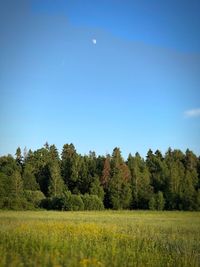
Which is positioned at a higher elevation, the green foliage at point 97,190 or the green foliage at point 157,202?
the green foliage at point 97,190

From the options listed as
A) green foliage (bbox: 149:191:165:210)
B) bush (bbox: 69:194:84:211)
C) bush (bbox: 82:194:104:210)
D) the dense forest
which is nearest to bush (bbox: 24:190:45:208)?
the dense forest

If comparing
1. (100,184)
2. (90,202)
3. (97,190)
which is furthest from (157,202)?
(100,184)

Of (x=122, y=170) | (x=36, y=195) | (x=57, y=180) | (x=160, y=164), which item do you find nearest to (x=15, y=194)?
(x=36, y=195)

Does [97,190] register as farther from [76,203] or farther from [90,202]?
[76,203]

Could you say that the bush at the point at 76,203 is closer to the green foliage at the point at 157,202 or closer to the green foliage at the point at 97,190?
the green foliage at the point at 97,190

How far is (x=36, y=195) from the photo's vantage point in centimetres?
8419

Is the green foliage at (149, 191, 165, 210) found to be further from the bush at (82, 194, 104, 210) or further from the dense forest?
the bush at (82, 194, 104, 210)

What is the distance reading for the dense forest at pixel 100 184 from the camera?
82500 mm

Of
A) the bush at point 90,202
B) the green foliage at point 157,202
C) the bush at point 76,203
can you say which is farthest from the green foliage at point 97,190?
the green foliage at point 157,202

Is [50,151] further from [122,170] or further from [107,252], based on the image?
[107,252]

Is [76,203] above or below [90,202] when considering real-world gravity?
below

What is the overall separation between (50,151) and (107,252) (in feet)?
362

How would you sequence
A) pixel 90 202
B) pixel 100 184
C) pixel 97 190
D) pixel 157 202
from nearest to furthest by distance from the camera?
1. pixel 90 202
2. pixel 157 202
3. pixel 97 190
4. pixel 100 184

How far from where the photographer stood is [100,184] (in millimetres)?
98500
